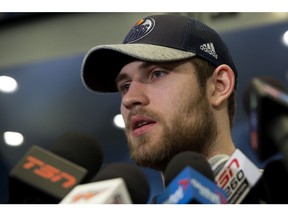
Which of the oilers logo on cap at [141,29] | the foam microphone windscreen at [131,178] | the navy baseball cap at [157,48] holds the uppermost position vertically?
the oilers logo on cap at [141,29]

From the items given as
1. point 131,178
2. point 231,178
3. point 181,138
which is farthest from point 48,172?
point 181,138

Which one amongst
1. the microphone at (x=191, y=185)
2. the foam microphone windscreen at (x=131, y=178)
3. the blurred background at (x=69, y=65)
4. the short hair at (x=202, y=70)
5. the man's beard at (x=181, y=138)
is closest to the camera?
the microphone at (x=191, y=185)

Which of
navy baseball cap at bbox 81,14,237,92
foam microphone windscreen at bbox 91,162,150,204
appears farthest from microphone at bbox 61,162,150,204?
navy baseball cap at bbox 81,14,237,92

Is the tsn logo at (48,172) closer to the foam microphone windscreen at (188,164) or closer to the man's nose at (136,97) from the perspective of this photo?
the foam microphone windscreen at (188,164)

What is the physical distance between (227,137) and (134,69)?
23 cm

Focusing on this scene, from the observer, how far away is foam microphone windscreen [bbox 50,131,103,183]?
0.76m

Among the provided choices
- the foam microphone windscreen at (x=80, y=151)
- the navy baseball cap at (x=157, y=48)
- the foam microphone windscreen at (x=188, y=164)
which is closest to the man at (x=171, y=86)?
the navy baseball cap at (x=157, y=48)

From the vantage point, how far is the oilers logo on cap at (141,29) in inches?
42.6

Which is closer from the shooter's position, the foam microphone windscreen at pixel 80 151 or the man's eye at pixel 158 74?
the foam microphone windscreen at pixel 80 151

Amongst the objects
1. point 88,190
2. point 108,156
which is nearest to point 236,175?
point 88,190

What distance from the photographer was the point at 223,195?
617mm

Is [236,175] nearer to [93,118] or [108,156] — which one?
[108,156]
